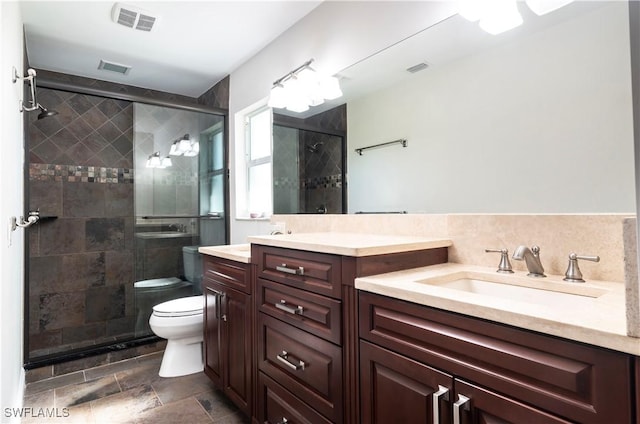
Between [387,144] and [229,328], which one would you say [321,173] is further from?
[229,328]

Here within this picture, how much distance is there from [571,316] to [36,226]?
3.57 m

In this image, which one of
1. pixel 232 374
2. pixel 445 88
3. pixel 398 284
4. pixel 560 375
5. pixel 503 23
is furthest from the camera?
pixel 232 374

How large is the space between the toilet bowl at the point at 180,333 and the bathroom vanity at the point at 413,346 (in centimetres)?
84

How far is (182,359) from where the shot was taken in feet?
7.68

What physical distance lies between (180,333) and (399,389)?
1.77 meters

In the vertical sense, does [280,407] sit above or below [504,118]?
below

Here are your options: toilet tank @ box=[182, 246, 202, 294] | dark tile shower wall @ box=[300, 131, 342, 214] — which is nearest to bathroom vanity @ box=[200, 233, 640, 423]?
dark tile shower wall @ box=[300, 131, 342, 214]

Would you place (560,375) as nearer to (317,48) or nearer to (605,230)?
(605,230)

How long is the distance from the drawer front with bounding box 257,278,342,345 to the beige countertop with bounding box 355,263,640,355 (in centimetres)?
19

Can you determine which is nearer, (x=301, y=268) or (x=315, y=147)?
(x=301, y=268)

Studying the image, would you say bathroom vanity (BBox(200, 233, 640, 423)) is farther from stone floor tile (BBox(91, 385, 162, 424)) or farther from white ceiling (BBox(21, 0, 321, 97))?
white ceiling (BBox(21, 0, 321, 97))

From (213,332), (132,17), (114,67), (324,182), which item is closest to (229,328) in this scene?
(213,332)

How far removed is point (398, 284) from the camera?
1.02 metres

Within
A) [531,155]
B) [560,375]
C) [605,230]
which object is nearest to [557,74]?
[531,155]
